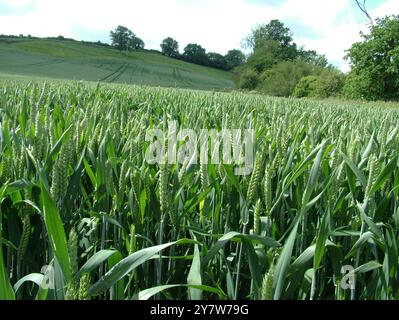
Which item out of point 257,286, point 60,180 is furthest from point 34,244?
point 257,286

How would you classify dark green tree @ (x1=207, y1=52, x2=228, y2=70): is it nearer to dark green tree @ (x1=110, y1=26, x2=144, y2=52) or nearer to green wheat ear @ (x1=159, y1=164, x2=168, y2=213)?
dark green tree @ (x1=110, y1=26, x2=144, y2=52)

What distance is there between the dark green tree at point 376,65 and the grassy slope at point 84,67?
13762 millimetres

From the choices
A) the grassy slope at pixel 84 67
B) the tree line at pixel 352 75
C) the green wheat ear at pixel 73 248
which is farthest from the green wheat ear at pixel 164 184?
the grassy slope at pixel 84 67

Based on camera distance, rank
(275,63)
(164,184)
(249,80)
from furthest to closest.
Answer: (275,63) < (249,80) < (164,184)

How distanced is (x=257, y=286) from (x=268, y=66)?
52.8 meters

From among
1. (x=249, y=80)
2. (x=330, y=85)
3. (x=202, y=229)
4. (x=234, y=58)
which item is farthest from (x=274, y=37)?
(x=202, y=229)

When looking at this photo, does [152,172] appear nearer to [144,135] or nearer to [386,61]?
[144,135]

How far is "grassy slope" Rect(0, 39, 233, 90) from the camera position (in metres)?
33.6

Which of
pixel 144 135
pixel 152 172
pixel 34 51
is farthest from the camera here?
pixel 34 51

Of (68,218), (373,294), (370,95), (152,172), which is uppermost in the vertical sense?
(370,95)

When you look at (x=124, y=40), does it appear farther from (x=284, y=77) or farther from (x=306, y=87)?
(x=306, y=87)

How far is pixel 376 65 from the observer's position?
104 ft

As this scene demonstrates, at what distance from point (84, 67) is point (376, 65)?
1022 inches
